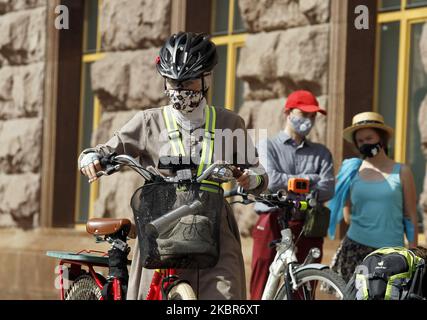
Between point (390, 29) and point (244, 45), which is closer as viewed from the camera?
point (390, 29)

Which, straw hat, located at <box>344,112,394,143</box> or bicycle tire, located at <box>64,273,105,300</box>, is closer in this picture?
bicycle tire, located at <box>64,273,105,300</box>

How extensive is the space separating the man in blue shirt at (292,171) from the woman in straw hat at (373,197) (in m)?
0.17

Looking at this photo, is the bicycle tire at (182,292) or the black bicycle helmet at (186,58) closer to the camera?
the bicycle tire at (182,292)

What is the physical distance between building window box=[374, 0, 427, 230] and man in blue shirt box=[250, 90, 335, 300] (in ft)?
5.79

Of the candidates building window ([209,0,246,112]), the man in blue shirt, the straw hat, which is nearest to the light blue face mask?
the man in blue shirt

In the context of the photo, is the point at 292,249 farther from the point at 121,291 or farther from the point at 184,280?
the point at 184,280

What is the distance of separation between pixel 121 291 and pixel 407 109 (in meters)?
4.31

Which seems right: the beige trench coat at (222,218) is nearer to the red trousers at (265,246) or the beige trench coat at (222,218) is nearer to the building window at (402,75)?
the red trousers at (265,246)

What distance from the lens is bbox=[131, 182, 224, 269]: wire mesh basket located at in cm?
562

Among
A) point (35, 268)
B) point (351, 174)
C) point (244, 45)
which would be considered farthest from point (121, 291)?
point (35, 268)

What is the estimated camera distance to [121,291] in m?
6.59

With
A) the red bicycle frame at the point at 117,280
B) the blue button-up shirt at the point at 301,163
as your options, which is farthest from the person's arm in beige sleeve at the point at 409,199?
the red bicycle frame at the point at 117,280

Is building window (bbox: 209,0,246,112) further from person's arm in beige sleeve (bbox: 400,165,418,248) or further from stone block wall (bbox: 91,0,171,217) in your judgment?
person's arm in beige sleeve (bbox: 400,165,418,248)

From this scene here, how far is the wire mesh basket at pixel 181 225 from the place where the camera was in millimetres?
5617
